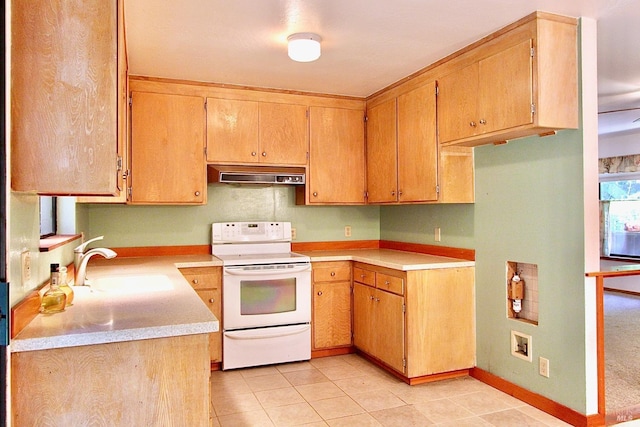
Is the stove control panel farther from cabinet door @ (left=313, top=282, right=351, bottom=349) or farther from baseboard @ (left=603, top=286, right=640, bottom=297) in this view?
baseboard @ (left=603, top=286, right=640, bottom=297)

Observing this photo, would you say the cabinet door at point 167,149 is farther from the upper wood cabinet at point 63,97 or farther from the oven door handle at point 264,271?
the upper wood cabinet at point 63,97

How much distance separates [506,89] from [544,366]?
1.69 metres

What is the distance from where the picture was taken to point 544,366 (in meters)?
2.85

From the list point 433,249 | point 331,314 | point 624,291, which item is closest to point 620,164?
point 624,291

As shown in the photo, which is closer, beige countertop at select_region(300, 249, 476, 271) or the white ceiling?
the white ceiling

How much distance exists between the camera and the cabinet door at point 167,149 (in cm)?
367

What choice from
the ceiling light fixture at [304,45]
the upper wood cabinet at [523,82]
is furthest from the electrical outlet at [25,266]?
the upper wood cabinet at [523,82]

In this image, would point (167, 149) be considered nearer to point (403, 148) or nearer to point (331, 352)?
point (403, 148)

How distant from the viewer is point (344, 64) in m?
3.41

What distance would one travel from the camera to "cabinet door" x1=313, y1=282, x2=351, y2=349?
402 cm

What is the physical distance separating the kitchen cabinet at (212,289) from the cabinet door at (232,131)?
3.03ft

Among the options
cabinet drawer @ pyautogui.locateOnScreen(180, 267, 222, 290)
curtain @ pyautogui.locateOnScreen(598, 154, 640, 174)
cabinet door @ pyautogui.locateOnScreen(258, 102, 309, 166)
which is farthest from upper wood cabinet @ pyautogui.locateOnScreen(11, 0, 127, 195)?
curtain @ pyautogui.locateOnScreen(598, 154, 640, 174)

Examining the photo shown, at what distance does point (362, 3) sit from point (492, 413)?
2.51m

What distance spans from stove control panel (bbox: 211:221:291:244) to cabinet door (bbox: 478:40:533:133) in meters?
2.06
